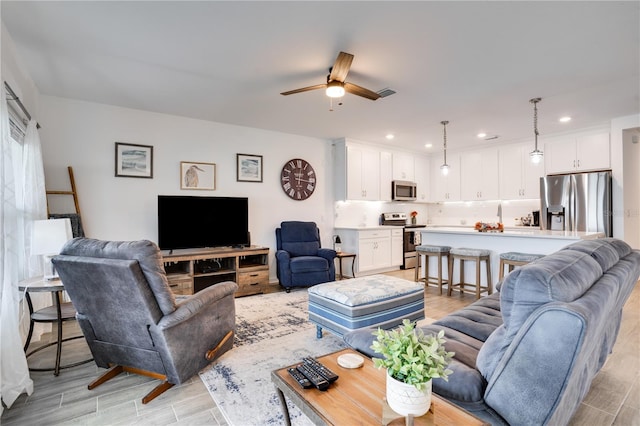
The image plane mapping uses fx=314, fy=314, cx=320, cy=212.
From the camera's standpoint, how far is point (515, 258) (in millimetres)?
3709

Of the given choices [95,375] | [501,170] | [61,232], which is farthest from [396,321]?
[501,170]

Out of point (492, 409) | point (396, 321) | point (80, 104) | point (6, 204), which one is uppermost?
point (80, 104)

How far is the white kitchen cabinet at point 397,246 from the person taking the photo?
6.32 m

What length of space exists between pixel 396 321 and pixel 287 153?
3598mm

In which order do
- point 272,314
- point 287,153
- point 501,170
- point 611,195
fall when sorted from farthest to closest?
point 501,170
point 287,153
point 611,195
point 272,314

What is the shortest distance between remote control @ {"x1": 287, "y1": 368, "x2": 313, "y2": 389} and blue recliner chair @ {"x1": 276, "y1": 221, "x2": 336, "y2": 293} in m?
3.24

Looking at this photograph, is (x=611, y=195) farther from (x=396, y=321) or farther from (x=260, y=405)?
(x=260, y=405)

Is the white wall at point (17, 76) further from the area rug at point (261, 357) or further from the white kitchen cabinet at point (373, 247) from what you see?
the white kitchen cabinet at point (373, 247)

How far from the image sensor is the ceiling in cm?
219

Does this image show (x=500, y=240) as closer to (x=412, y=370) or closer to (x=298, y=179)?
(x=298, y=179)

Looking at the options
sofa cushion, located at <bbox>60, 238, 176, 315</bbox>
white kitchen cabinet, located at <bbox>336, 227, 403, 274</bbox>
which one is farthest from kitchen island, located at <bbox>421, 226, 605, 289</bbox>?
sofa cushion, located at <bbox>60, 238, 176, 315</bbox>

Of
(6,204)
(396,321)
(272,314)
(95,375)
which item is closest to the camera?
(6,204)

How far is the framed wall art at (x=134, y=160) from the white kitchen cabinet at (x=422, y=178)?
5338 millimetres

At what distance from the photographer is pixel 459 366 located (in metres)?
1.33
